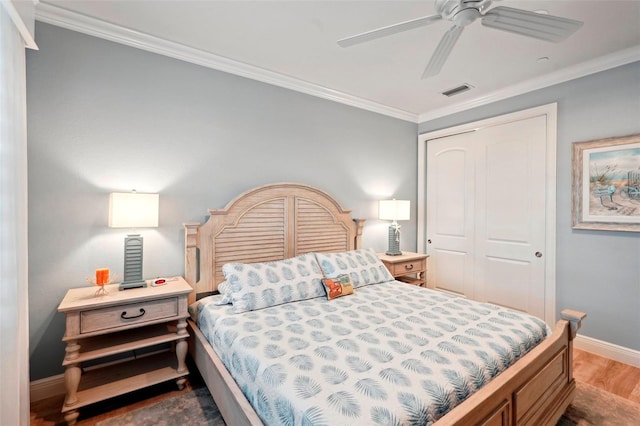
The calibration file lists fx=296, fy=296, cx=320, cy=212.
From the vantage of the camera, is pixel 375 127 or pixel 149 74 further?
pixel 375 127

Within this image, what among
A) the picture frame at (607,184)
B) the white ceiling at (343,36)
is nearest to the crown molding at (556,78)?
the white ceiling at (343,36)

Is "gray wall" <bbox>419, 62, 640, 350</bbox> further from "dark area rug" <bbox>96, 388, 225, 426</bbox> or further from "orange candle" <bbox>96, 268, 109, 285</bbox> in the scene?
"orange candle" <bbox>96, 268, 109, 285</bbox>

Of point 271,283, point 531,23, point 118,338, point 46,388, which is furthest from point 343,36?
point 46,388

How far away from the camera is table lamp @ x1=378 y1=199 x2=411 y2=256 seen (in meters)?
3.54

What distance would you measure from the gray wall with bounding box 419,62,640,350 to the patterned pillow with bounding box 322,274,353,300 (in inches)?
85.4

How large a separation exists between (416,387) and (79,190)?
97.0 inches

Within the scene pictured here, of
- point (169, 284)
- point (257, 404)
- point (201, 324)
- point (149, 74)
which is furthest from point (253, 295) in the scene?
point (149, 74)

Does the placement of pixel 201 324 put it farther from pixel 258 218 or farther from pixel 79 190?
pixel 79 190

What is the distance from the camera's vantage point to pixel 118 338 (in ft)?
6.70

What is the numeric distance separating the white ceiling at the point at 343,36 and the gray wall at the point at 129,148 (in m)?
0.13

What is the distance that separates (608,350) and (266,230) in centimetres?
325

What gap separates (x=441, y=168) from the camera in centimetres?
399

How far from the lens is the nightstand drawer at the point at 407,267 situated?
10.8 feet

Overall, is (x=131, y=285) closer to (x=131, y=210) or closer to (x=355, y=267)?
(x=131, y=210)
